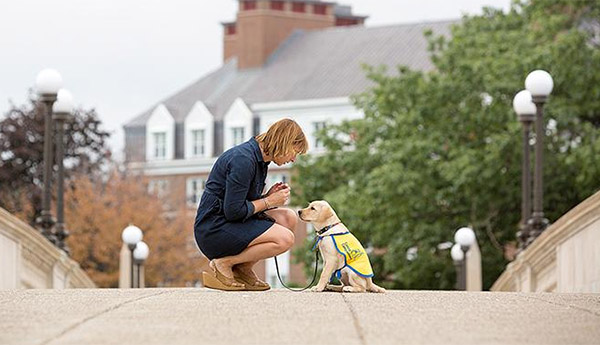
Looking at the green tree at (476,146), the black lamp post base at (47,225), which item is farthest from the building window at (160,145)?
the black lamp post base at (47,225)

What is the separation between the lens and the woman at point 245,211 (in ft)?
47.6

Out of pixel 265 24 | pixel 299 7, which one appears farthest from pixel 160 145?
pixel 299 7

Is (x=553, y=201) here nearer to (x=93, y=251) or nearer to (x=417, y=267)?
(x=417, y=267)

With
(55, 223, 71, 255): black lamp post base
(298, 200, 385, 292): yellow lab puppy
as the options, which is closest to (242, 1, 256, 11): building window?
(55, 223, 71, 255): black lamp post base

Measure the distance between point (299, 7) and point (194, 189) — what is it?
14.2m

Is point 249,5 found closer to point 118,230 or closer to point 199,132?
point 199,132

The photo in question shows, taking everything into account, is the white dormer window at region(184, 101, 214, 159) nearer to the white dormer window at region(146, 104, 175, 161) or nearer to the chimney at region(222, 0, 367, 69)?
the white dormer window at region(146, 104, 175, 161)

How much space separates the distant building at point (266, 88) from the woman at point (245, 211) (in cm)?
8105

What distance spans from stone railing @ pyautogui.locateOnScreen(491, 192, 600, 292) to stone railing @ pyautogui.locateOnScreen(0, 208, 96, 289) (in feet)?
21.2

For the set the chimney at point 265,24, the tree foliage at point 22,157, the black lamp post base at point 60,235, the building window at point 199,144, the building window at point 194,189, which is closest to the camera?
the black lamp post base at point 60,235

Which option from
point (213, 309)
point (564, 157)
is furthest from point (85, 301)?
point (564, 157)

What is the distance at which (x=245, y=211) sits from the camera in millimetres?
14672

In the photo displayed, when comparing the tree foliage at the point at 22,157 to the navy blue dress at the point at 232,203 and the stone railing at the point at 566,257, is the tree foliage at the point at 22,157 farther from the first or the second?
the navy blue dress at the point at 232,203

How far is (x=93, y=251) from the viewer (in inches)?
2906
